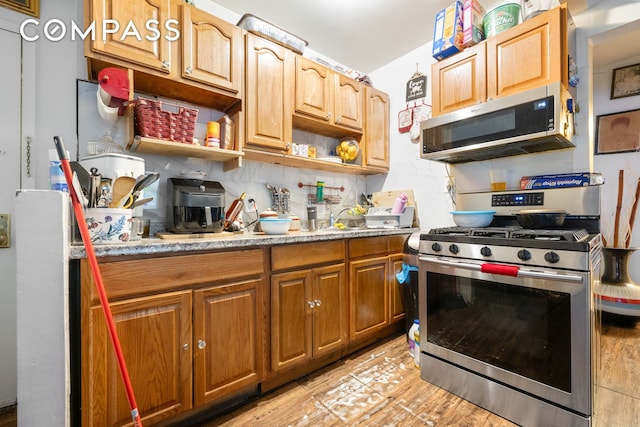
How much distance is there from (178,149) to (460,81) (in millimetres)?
1970

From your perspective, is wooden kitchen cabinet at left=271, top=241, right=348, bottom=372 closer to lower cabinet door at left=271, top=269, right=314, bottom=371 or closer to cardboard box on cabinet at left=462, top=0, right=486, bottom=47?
lower cabinet door at left=271, top=269, right=314, bottom=371

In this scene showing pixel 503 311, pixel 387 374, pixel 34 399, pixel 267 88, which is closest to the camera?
pixel 34 399

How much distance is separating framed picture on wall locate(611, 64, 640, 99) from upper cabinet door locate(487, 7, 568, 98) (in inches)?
72.5

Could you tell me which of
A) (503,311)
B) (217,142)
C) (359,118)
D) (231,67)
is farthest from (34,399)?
(359,118)

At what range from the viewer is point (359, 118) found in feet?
8.57

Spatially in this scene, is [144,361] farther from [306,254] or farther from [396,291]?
[396,291]

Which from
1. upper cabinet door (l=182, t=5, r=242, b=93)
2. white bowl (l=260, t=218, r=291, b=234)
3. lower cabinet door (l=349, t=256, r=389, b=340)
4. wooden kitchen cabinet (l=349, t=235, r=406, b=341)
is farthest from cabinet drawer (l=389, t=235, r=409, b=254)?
upper cabinet door (l=182, t=5, r=242, b=93)

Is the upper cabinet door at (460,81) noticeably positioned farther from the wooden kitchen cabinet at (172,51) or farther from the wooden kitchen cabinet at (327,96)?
the wooden kitchen cabinet at (172,51)

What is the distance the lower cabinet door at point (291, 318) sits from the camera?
1.58 metres

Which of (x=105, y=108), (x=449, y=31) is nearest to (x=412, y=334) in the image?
(x=449, y=31)

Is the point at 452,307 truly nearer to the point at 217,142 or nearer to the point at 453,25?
the point at 217,142

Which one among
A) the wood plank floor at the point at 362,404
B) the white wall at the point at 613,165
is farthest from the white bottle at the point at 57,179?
the white wall at the point at 613,165

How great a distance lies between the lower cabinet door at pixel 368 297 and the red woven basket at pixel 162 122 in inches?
52.7

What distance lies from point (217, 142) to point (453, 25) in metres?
1.85
